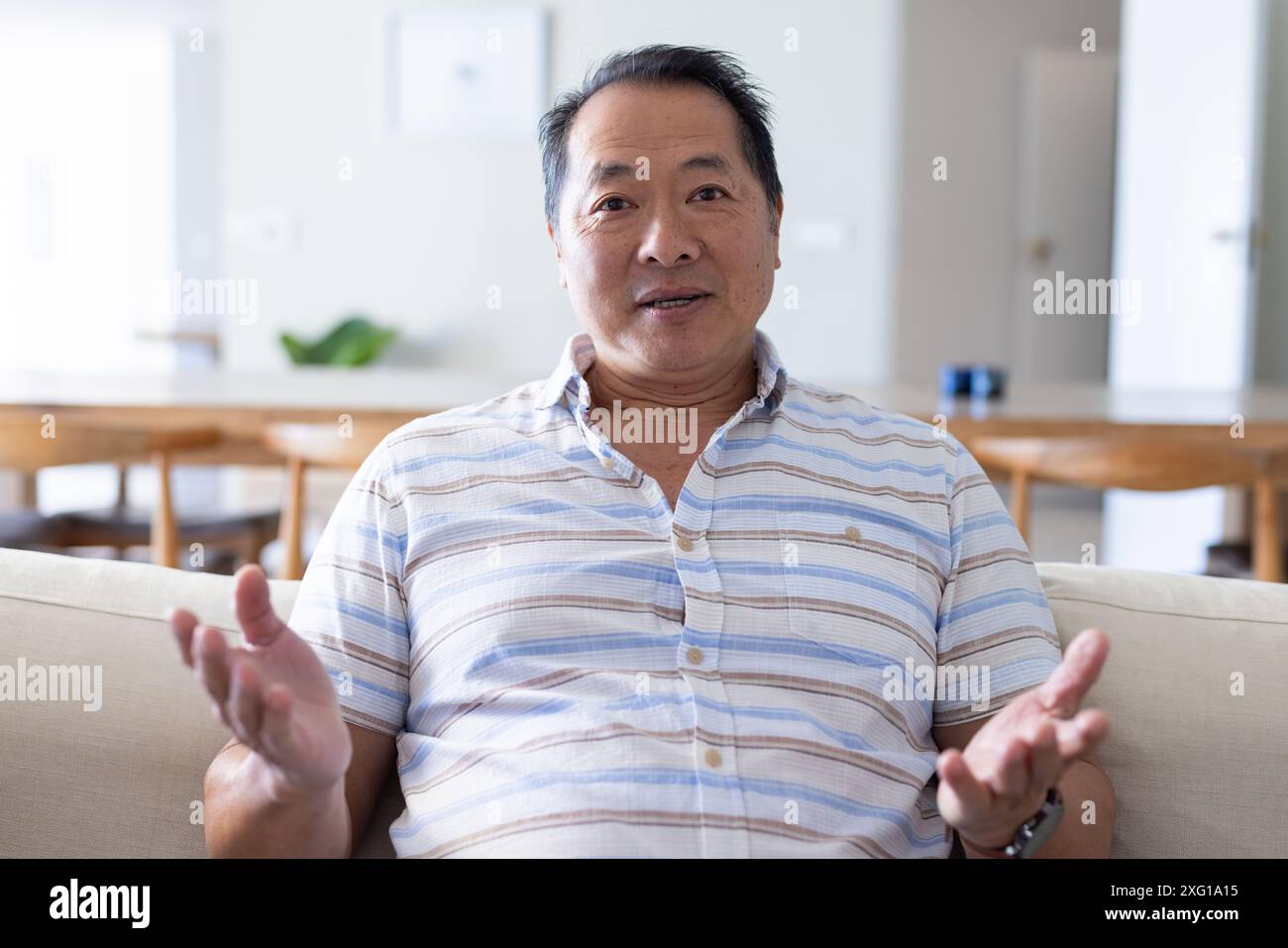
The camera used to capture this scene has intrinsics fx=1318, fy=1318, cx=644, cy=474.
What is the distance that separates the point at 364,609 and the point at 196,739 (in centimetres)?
20

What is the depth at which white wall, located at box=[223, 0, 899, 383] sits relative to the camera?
4.95 metres

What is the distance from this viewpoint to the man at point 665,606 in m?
0.99

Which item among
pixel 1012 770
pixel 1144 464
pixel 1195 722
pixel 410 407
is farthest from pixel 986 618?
pixel 410 407

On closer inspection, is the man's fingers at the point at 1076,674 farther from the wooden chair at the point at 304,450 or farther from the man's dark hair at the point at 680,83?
the wooden chair at the point at 304,450

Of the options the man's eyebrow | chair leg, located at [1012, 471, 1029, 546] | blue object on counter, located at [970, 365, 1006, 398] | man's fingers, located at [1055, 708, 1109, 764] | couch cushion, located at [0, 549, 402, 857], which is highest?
the man's eyebrow

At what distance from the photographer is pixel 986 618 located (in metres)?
1.15

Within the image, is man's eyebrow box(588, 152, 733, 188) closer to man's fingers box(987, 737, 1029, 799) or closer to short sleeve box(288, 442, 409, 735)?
short sleeve box(288, 442, 409, 735)

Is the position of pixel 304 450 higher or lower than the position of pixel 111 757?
higher

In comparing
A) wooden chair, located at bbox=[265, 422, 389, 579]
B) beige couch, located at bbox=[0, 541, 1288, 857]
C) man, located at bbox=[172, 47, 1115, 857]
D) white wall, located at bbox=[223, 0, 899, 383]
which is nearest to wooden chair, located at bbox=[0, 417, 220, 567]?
wooden chair, located at bbox=[265, 422, 389, 579]

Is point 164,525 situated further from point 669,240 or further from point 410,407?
point 669,240

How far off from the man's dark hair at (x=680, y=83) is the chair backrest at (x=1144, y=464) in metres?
0.99

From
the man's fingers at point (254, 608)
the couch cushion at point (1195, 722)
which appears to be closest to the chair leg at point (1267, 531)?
the couch cushion at point (1195, 722)

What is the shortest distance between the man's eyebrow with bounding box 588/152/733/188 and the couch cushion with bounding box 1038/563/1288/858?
53 cm

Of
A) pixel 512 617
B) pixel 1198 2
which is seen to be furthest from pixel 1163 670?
pixel 1198 2
